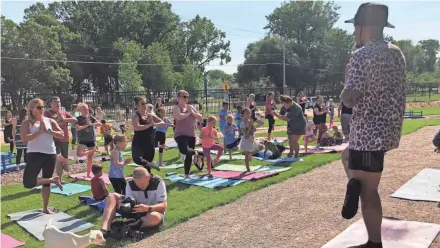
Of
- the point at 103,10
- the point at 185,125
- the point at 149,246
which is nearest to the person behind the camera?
the point at 149,246

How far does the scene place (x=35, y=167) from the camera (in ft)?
19.9

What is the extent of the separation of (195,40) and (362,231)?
64.6 metres

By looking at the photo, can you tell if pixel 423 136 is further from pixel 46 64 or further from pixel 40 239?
pixel 46 64

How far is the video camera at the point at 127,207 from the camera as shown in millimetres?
5066

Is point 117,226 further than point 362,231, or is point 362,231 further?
point 117,226

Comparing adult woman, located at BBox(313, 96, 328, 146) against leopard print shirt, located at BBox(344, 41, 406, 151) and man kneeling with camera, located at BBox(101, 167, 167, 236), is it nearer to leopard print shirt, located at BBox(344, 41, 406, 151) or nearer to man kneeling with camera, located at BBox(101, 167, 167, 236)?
man kneeling with camera, located at BBox(101, 167, 167, 236)

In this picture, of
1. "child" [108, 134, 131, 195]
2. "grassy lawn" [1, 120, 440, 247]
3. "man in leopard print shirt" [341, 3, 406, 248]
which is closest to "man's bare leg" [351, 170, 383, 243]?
"man in leopard print shirt" [341, 3, 406, 248]

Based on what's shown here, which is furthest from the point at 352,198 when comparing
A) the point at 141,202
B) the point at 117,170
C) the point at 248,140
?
the point at 248,140

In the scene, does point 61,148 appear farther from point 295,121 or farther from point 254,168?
point 295,121

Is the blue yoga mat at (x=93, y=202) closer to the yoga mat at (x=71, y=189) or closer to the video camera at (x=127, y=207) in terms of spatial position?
the yoga mat at (x=71, y=189)

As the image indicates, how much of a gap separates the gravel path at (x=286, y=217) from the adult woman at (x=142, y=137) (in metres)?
1.75

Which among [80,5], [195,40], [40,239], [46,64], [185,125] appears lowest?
[40,239]

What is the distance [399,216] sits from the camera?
199 inches

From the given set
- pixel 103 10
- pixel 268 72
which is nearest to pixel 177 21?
pixel 103 10
